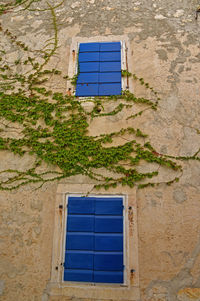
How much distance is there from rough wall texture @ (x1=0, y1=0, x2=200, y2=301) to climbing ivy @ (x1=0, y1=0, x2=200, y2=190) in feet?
0.55

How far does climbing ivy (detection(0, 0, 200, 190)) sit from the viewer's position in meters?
4.08

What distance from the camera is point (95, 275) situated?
358cm

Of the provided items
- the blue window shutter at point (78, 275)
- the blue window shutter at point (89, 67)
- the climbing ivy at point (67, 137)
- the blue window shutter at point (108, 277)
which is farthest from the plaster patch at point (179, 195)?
the blue window shutter at point (89, 67)

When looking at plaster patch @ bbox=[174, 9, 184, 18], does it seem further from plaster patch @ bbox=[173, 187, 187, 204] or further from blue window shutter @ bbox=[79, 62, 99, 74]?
plaster patch @ bbox=[173, 187, 187, 204]

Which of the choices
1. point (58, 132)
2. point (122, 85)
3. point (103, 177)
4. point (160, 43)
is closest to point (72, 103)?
point (58, 132)

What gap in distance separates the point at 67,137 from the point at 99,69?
5.22ft

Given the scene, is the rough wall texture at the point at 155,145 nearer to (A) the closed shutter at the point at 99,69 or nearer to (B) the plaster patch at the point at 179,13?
(B) the plaster patch at the point at 179,13

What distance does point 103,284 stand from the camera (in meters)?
3.58

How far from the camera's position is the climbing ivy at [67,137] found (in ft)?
13.4

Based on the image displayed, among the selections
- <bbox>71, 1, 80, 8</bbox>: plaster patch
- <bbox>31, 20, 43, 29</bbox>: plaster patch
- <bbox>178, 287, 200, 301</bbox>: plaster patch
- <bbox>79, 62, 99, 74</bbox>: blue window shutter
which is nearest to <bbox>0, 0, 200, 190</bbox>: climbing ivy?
<bbox>79, 62, 99, 74</bbox>: blue window shutter

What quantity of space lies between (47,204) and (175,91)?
10.4 feet

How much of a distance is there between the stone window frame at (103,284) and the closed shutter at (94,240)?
87 millimetres

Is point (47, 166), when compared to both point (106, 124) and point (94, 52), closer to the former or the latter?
point (106, 124)

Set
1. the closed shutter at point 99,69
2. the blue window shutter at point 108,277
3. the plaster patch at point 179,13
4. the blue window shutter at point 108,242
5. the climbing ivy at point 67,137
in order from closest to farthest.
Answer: the blue window shutter at point 108,277 < the blue window shutter at point 108,242 < the climbing ivy at point 67,137 < the closed shutter at point 99,69 < the plaster patch at point 179,13
